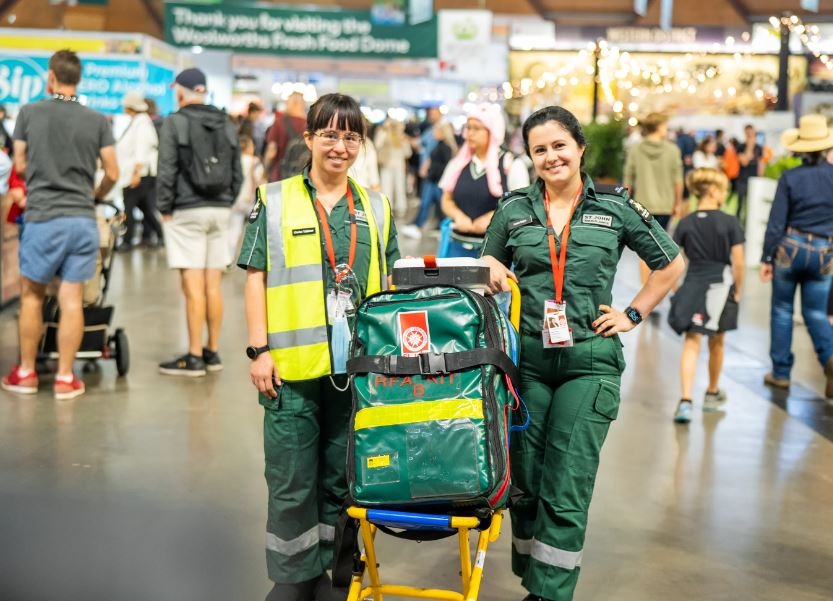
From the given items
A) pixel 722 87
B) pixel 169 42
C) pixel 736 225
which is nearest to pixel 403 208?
pixel 169 42

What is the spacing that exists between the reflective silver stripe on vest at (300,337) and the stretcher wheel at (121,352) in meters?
3.93

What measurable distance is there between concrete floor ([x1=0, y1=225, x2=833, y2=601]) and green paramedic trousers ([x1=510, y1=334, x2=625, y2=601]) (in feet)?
1.87

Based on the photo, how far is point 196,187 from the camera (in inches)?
277

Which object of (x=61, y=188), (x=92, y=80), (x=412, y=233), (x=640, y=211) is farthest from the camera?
(x=412, y=233)

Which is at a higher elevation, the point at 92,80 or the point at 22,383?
the point at 92,80

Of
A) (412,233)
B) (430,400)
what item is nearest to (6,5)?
(412,233)

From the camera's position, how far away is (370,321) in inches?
122

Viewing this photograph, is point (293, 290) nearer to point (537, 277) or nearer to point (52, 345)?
point (537, 277)

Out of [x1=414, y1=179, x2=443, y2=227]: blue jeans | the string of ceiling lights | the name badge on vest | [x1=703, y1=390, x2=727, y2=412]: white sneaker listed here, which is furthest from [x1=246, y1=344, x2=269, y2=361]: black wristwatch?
the string of ceiling lights

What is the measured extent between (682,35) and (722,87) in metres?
2.00

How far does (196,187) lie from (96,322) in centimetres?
106

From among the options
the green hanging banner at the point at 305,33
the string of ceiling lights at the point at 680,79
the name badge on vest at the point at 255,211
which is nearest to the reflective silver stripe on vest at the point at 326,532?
the name badge on vest at the point at 255,211

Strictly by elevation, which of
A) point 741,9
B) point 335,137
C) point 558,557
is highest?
point 741,9

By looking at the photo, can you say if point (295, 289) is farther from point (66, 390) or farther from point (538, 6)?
point (538, 6)
